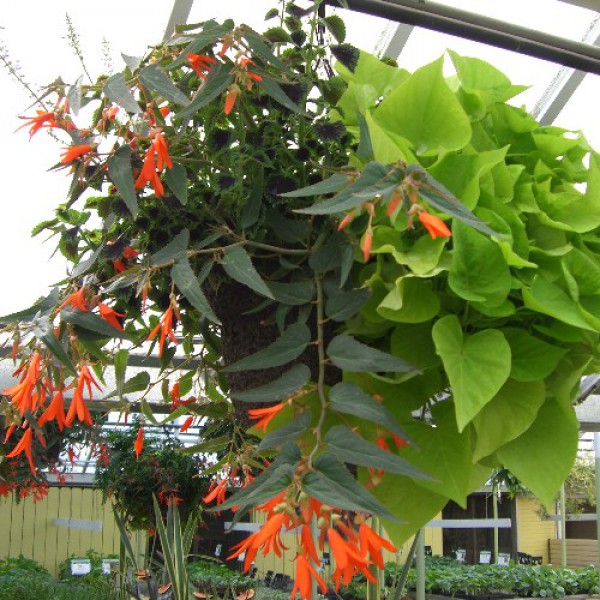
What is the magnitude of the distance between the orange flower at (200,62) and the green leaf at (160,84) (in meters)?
0.03

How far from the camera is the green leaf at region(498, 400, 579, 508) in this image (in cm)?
41

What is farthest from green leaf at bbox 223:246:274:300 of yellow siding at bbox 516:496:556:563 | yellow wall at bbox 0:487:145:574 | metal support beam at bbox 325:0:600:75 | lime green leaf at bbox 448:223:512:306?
yellow siding at bbox 516:496:556:563

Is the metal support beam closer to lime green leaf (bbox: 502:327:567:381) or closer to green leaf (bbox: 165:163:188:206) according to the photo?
green leaf (bbox: 165:163:188:206)

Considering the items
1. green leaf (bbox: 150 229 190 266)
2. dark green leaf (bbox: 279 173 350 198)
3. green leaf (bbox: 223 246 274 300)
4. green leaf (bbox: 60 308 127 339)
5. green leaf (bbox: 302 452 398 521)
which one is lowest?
green leaf (bbox: 302 452 398 521)

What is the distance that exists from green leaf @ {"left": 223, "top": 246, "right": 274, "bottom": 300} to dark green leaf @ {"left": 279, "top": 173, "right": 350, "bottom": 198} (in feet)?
0.17

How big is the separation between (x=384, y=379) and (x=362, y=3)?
54 cm

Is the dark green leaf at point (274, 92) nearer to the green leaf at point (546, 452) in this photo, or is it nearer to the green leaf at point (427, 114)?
the green leaf at point (427, 114)

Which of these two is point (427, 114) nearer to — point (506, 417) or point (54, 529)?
point (506, 417)

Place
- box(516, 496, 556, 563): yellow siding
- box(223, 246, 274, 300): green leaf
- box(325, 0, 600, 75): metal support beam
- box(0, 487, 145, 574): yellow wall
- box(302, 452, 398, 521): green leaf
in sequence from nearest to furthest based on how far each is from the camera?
box(302, 452, 398, 521): green leaf < box(223, 246, 274, 300): green leaf < box(325, 0, 600, 75): metal support beam < box(0, 487, 145, 574): yellow wall < box(516, 496, 556, 563): yellow siding

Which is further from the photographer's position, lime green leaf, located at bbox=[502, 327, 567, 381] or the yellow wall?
the yellow wall

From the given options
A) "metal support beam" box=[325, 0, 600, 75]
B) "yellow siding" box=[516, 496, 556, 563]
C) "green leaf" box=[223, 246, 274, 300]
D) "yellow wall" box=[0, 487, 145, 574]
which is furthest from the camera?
"yellow siding" box=[516, 496, 556, 563]

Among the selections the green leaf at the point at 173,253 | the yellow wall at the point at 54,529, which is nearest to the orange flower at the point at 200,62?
the green leaf at the point at 173,253

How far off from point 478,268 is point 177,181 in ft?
0.65

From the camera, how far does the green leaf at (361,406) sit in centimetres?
37
